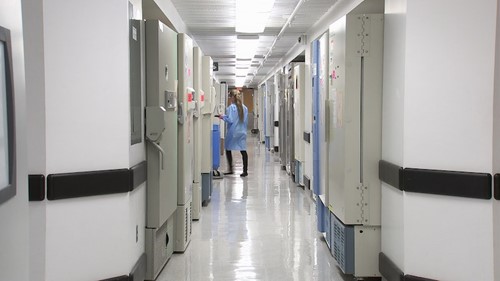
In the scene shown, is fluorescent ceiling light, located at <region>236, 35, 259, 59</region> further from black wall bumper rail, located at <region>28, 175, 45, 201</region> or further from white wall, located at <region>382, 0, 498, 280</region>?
black wall bumper rail, located at <region>28, 175, 45, 201</region>

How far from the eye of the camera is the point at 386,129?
354cm

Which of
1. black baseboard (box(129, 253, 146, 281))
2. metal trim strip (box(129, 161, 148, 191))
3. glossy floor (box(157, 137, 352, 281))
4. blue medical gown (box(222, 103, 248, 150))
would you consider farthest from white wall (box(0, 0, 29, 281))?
blue medical gown (box(222, 103, 248, 150))

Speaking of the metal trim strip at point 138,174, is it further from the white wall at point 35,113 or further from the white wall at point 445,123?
the white wall at point 445,123

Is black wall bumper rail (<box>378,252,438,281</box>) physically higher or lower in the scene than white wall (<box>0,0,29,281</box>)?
lower

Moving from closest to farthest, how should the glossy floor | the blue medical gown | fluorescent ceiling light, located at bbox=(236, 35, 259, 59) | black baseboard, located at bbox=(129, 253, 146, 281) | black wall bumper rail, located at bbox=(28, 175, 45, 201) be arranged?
black wall bumper rail, located at bbox=(28, 175, 45, 201)
black baseboard, located at bbox=(129, 253, 146, 281)
the glossy floor
fluorescent ceiling light, located at bbox=(236, 35, 259, 59)
the blue medical gown

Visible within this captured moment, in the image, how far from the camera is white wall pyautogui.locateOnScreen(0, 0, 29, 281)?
4.00ft

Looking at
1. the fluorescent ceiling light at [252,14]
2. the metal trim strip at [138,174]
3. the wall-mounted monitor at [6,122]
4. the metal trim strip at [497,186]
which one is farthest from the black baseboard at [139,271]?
the fluorescent ceiling light at [252,14]

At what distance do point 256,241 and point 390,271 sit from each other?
1.91 metres

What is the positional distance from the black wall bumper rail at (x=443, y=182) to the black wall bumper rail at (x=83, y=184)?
1.75 metres

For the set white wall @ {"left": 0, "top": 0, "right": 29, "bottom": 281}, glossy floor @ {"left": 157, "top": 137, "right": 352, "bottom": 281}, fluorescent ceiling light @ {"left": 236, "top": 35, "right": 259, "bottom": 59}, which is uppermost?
fluorescent ceiling light @ {"left": 236, "top": 35, "right": 259, "bottom": 59}

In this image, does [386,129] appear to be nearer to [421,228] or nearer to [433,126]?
[433,126]

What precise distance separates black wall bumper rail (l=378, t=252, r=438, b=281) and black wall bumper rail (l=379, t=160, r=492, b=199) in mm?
556

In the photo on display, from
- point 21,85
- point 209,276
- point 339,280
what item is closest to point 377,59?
point 339,280

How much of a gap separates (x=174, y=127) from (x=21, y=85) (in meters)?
2.94
